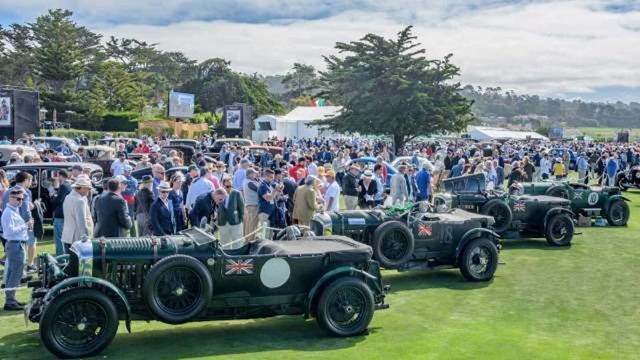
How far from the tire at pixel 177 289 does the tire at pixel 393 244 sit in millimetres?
3919

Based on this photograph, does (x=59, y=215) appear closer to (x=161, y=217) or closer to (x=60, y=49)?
(x=161, y=217)

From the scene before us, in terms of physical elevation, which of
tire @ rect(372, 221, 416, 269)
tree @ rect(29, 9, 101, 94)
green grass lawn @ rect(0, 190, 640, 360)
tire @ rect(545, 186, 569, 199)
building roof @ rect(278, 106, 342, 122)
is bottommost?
green grass lawn @ rect(0, 190, 640, 360)

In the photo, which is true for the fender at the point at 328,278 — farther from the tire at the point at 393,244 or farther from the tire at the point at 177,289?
the tire at the point at 393,244

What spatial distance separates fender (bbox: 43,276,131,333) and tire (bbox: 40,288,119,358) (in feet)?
0.18

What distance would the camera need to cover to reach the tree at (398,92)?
42.1m

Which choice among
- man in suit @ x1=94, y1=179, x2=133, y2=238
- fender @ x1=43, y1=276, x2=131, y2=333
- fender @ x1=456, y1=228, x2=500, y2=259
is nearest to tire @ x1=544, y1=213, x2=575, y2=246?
fender @ x1=456, y1=228, x2=500, y2=259

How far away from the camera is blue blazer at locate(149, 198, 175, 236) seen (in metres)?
10.7

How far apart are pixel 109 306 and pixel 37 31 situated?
7681cm

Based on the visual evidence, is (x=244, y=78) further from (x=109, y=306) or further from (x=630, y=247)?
(x=109, y=306)

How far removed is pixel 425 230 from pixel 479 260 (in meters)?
1.16

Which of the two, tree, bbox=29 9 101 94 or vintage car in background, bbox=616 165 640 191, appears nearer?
vintage car in background, bbox=616 165 640 191

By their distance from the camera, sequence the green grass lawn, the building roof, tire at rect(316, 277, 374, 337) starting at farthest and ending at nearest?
1. the building roof
2. tire at rect(316, 277, 374, 337)
3. the green grass lawn

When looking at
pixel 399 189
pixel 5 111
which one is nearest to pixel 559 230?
pixel 399 189

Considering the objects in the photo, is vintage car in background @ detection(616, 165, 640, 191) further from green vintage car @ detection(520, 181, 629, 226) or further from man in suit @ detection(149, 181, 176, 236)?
man in suit @ detection(149, 181, 176, 236)
